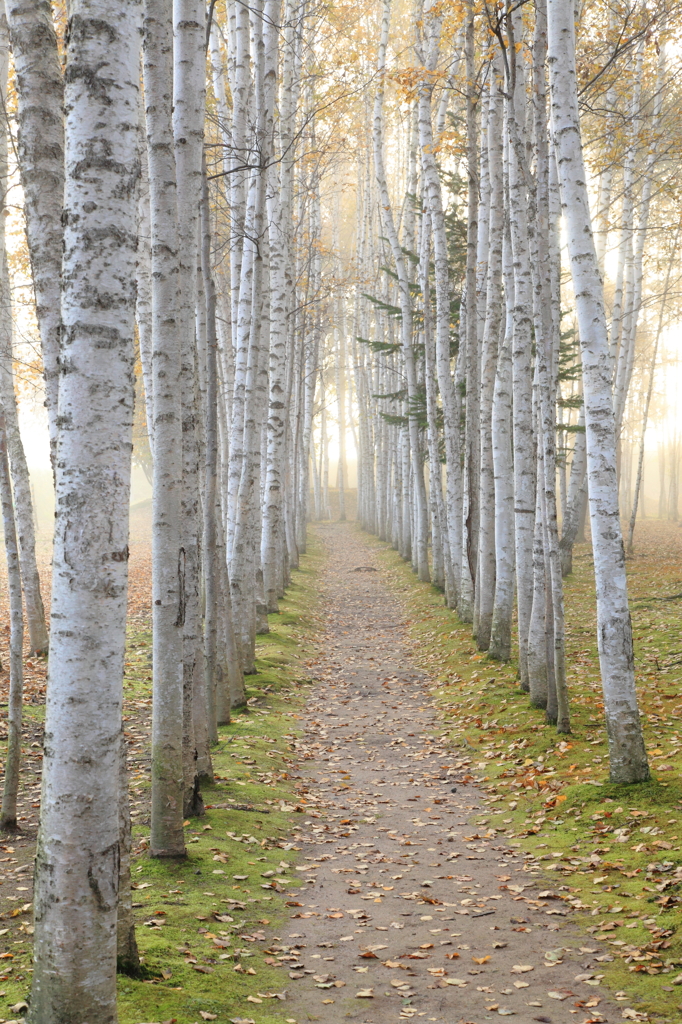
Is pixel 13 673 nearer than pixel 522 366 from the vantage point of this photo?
Yes

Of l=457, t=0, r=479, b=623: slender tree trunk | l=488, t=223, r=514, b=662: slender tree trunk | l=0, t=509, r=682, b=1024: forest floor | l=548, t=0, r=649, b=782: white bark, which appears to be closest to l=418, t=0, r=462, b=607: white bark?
l=457, t=0, r=479, b=623: slender tree trunk

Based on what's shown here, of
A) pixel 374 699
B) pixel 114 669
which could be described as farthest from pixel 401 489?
pixel 114 669

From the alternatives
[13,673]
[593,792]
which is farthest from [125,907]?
[593,792]

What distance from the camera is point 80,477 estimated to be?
8.57ft

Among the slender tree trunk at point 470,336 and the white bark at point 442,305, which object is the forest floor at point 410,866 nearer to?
the slender tree trunk at point 470,336

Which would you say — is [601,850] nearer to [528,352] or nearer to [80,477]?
[80,477]

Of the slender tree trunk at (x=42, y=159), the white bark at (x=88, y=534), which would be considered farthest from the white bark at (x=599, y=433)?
the white bark at (x=88, y=534)

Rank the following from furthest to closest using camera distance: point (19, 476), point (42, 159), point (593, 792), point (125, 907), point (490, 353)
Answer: point (19, 476)
point (490, 353)
point (593, 792)
point (42, 159)
point (125, 907)

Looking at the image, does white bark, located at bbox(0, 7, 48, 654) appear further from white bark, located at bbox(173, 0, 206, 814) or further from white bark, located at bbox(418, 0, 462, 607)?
white bark, located at bbox(418, 0, 462, 607)

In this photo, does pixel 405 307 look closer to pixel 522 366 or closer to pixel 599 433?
pixel 522 366

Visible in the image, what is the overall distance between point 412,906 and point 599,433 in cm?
348

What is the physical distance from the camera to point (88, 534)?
2.61 metres

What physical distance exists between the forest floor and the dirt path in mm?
16

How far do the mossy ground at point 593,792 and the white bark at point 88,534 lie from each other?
258cm
